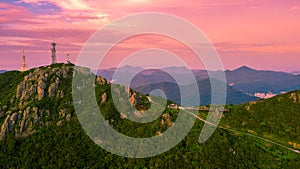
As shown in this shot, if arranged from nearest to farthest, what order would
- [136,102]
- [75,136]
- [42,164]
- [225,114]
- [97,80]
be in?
[42,164] < [75,136] < [136,102] < [97,80] < [225,114]

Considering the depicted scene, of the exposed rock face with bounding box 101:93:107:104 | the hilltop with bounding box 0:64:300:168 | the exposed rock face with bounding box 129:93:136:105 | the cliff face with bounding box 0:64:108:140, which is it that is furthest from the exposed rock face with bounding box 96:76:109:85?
the exposed rock face with bounding box 129:93:136:105

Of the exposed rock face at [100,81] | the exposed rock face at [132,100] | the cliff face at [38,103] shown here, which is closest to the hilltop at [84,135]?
the cliff face at [38,103]

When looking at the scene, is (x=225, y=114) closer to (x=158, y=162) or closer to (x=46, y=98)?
(x=158, y=162)

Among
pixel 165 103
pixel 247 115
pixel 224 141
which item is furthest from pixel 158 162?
pixel 247 115

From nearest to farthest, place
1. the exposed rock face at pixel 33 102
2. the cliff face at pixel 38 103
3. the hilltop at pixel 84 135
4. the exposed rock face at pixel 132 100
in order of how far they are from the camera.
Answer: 1. the hilltop at pixel 84 135
2. the exposed rock face at pixel 33 102
3. the cliff face at pixel 38 103
4. the exposed rock face at pixel 132 100

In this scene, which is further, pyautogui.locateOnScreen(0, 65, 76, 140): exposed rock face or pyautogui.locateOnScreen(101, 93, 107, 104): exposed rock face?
pyautogui.locateOnScreen(101, 93, 107, 104): exposed rock face

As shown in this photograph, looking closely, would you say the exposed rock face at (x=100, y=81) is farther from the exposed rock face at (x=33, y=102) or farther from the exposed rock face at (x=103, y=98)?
the exposed rock face at (x=103, y=98)

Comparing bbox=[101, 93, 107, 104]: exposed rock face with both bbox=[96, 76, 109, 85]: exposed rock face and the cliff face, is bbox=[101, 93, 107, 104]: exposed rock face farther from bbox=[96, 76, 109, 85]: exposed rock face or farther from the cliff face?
bbox=[96, 76, 109, 85]: exposed rock face

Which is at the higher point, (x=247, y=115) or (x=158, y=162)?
(x=247, y=115)

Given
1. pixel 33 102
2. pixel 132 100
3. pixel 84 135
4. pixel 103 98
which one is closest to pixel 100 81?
pixel 103 98
